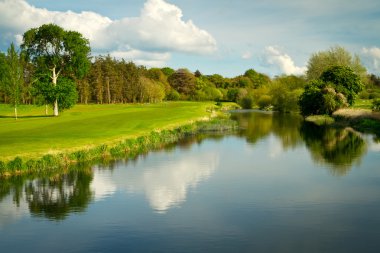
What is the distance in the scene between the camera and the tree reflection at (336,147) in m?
35.2

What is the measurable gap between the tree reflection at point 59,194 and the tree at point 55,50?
48768 millimetres

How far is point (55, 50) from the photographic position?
7631cm

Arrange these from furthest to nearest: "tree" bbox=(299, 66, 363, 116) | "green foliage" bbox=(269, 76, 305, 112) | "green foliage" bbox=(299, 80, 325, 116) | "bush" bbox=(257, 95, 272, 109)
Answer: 1. "bush" bbox=(257, 95, 272, 109)
2. "green foliage" bbox=(269, 76, 305, 112)
3. "green foliage" bbox=(299, 80, 325, 116)
4. "tree" bbox=(299, 66, 363, 116)

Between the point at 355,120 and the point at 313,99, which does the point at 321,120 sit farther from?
the point at 355,120

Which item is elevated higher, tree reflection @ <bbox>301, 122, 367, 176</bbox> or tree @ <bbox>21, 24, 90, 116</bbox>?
tree @ <bbox>21, 24, 90, 116</bbox>

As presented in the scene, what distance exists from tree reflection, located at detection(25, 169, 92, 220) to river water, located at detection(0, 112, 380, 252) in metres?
0.06

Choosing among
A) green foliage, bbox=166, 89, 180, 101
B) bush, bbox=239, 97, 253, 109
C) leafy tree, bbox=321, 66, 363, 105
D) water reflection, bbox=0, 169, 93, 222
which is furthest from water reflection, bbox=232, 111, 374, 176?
green foliage, bbox=166, 89, 180, 101

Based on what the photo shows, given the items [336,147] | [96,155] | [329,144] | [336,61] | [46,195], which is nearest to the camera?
[46,195]

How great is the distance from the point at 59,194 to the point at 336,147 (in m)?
30.9

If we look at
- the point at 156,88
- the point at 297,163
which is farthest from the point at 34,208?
the point at 156,88

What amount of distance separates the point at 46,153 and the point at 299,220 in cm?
2097

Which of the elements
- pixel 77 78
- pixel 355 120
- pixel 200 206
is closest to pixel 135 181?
pixel 200 206

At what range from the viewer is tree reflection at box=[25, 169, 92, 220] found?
2216cm

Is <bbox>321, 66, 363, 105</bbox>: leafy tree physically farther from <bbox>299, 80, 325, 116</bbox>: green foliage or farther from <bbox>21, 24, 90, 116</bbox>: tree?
<bbox>21, 24, 90, 116</bbox>: tree
